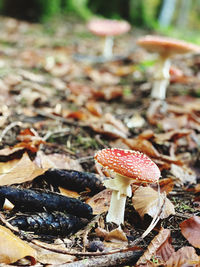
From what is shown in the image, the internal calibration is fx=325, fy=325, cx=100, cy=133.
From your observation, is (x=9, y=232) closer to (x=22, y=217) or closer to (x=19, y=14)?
(x=22, y=217)

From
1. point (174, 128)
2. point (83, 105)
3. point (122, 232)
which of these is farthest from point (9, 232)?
point (83, 105)

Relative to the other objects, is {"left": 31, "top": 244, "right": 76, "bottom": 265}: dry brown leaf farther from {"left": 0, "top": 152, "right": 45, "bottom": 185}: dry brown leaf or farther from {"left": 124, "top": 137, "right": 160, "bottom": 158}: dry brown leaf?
{"left": 124, "top": 137, "right": 160, "bottom": 158}: dry brown leaf

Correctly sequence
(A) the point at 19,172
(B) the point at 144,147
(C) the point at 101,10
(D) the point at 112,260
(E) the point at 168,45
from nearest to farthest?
(D) the point at 112,260 < (A) the point at 19,172 < (B) the point at 144,147 < (E) the point at 168,45 < (C) the point at 101,10

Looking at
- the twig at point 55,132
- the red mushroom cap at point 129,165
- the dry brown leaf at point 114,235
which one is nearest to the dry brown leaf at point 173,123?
the twig at point 55,132

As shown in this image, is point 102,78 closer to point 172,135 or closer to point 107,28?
point 107,28

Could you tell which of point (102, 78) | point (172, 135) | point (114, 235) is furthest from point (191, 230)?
point (102, 78)

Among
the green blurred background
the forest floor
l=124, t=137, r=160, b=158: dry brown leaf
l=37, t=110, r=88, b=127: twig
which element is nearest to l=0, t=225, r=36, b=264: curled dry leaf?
the forest floor
